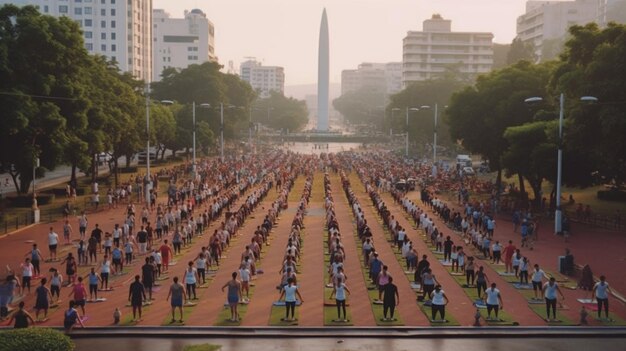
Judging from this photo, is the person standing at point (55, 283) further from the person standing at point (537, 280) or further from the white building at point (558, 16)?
the white building at point (558, 16)

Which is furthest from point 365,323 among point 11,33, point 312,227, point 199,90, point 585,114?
point 199,90

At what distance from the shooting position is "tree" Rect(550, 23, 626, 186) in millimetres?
31531

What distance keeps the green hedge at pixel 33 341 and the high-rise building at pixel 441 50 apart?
149154mm

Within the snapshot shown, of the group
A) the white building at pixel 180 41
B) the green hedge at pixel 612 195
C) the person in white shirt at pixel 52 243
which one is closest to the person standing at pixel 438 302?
the person in white shirt at pixel 52 243

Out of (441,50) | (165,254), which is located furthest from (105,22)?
(165,254)

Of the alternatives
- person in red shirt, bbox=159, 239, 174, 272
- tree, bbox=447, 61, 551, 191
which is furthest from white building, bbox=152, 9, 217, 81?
person in red shirt, bbox=159, 239, 174, 272

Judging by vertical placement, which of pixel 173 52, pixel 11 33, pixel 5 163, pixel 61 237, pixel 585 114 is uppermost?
pixel 173 52

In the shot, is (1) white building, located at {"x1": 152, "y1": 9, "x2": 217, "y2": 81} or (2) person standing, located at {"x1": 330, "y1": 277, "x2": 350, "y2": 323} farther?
(1) white building, located at {"x1": 152, "y1": 9, "x2": 217, "y2": 81}

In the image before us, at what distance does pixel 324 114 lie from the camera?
17012cm

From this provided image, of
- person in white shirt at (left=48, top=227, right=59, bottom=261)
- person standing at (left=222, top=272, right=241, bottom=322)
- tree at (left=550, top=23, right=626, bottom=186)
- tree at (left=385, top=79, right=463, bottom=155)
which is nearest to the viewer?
person standing at (left=222, top=272, right=241, bottom=322)

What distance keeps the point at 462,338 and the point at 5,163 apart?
28155 mm

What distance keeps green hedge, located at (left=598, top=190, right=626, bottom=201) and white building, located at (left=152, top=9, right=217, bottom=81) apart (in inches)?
5069

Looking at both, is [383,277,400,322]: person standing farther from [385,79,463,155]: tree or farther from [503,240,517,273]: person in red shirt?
[385,79,463,155]: tree

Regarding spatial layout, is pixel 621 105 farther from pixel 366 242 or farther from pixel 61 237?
pixel 61 237
